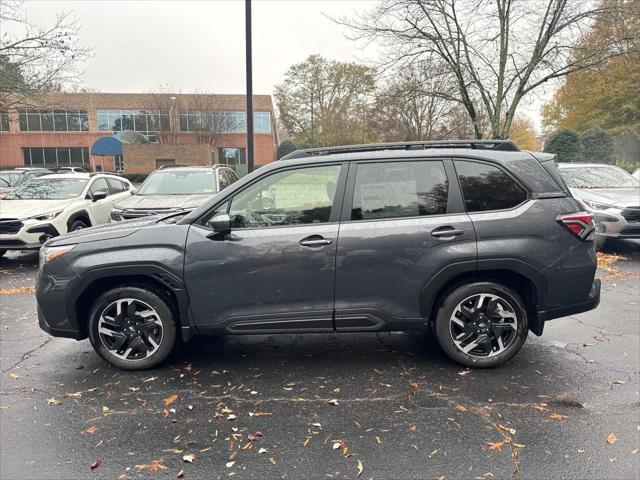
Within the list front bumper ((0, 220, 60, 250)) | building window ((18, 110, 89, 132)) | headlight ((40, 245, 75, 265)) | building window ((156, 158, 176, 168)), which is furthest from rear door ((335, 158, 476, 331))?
building window ((18, 110, 89, 132))

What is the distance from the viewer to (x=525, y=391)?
362cm

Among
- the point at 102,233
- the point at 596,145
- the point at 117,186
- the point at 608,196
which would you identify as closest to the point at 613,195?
the point at 608,196

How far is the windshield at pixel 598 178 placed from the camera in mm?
9836

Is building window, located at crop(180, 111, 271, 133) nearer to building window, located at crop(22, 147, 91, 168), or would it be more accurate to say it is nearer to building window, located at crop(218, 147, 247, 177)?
building window, located at crop(218, 147, 247, 177)

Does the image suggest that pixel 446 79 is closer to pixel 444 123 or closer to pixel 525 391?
pixel 525 391

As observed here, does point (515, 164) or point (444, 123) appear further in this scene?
point (444, 123)

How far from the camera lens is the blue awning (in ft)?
122

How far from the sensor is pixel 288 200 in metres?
3.98

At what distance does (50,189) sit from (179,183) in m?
2.89

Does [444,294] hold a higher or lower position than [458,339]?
higher

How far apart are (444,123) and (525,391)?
3133cm

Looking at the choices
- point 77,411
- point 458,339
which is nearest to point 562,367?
point 458,339

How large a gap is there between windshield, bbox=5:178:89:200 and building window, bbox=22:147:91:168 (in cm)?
4925

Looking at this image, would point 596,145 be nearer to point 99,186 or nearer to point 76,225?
point 99,186
